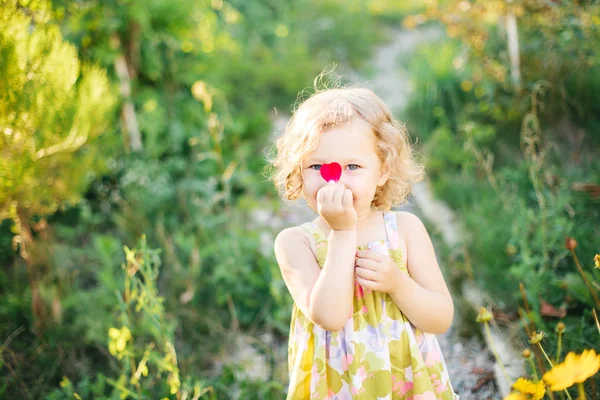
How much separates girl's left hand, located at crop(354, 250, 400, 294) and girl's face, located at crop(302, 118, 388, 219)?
167 millimetres

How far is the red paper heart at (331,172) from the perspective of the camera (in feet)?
5.02

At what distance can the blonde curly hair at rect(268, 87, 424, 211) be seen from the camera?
1600mm

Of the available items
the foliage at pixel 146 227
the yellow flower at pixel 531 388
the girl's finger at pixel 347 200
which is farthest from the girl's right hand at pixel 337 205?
the foliage at pixel 146 227

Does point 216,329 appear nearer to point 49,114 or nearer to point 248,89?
point 49,114

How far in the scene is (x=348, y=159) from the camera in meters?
1.57

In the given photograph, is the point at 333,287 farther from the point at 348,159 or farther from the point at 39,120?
the point at 39,120

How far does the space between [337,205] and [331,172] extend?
0.12 m

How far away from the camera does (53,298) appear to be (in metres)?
2.89

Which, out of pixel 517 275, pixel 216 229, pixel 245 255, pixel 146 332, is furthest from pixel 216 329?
pixel 517 275

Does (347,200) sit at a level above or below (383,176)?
below

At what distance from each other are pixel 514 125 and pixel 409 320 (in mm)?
3010

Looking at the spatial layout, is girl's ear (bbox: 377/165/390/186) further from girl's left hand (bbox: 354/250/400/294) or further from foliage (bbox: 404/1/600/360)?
foliage (bbox: 404/1/600/360)

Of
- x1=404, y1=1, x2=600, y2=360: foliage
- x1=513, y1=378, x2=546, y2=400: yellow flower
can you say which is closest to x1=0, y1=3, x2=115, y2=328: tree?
x1=404, y1=1, x2=600, y2=360: foliage

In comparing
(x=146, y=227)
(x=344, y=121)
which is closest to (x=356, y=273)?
(x=344, y=121)
